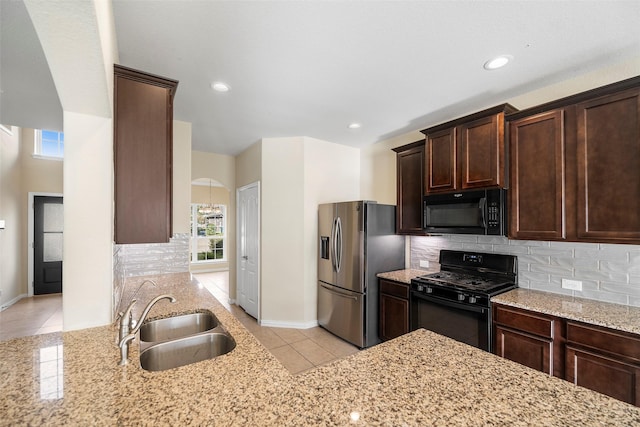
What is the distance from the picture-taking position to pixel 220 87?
2516mm

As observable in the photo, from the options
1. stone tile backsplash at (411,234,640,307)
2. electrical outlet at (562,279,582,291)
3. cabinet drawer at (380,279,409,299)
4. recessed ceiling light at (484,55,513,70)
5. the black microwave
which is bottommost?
cabinet drawer at (380,279,409,299)

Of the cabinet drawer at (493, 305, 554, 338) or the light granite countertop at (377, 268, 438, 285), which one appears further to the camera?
the light granite countertop at (377, 268, 438, 285)

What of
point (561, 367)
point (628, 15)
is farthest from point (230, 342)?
point (628, 15)

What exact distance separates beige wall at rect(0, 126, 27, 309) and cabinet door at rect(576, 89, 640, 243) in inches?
301

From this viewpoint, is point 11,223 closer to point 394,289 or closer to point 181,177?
point 181,177

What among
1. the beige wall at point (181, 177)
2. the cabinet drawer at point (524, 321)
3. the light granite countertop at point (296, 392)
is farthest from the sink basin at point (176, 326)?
the cabinet drawer at point (524, 321)

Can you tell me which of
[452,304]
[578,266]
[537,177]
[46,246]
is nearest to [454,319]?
[452,304]

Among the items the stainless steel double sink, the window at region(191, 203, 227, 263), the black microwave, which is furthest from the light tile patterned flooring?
the window at region(191, 203, 227, 263)

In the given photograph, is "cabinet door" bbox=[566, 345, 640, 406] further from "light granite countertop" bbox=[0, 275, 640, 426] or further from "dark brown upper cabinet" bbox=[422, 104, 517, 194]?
"dark brown upper cabinet" bbox=[422, 104, 517, 194]

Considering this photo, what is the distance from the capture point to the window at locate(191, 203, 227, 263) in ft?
26.9

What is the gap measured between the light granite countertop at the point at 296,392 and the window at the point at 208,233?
24.0 feet

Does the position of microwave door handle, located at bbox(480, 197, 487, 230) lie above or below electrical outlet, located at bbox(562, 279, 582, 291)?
above

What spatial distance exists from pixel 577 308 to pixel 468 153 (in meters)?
1.52

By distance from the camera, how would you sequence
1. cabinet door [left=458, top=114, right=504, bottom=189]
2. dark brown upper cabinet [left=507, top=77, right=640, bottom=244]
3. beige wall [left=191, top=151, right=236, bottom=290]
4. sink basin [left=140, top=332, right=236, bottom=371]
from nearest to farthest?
sink basin [left=140, top=332, right=236, bottom=371]
dark brown upper cabinet [left=507, top=77, right=640, bottom=244]
cabinet door [left=458, top=114, right=504, bottom=189]
beige wall [left=191, top=151, right=236, bottom=290]
